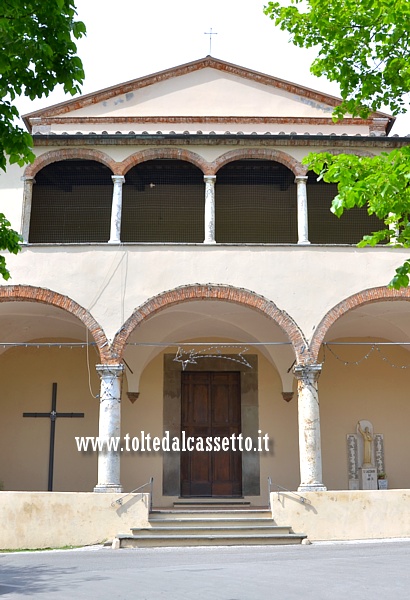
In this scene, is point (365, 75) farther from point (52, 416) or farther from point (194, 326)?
point (52, 416)

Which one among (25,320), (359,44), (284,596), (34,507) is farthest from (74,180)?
(284,596)

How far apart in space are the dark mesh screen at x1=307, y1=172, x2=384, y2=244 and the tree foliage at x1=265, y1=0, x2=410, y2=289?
19.0 feet

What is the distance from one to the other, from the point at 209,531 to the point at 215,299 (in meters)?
3.86

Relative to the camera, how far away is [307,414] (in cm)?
1223

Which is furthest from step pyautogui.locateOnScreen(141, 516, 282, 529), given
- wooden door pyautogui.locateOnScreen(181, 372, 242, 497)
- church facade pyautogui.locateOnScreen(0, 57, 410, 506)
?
wooden door pyautogui.locateOnScreen(181, 372, 242, 497)

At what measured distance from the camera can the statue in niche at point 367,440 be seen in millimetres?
14656

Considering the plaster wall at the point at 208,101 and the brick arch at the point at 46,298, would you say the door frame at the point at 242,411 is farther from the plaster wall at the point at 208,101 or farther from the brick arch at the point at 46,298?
the plaster wall at the point at 208,101

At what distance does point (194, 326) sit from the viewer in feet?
48.2

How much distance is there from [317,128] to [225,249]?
165 inches

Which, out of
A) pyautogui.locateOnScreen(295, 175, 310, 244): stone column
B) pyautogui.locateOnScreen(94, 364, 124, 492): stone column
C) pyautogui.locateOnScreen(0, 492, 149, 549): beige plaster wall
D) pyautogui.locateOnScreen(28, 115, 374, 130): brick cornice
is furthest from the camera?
pyautogui.locateOnScreen(28, 115, 374, 130): brick cornice

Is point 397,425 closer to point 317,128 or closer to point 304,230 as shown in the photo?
point 304,230

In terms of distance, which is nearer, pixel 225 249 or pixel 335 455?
pixel 225 249

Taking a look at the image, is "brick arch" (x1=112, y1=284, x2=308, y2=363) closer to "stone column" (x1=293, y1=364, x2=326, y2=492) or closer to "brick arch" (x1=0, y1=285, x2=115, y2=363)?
"stone column" (x1=293, y1=364, x2=326, y2=492)

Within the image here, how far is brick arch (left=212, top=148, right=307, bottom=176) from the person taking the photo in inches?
521
